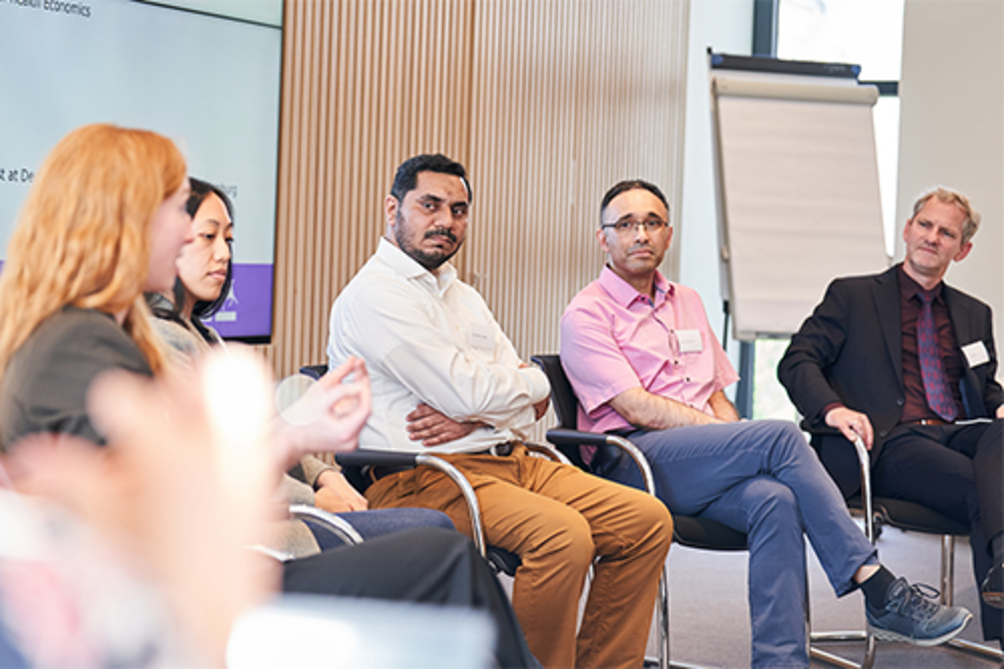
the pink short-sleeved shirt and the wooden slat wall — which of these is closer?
the pink short-sleeved shirt

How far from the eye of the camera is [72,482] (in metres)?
1.21

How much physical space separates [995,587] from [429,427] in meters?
1.63

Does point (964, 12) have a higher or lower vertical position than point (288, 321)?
higher

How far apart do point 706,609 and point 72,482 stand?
9.78 feet

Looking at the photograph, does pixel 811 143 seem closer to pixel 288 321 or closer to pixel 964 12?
pixel 964 12

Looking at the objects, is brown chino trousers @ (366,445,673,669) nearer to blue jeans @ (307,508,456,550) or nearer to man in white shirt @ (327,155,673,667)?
man in white shirt @ (327,155,673,667)

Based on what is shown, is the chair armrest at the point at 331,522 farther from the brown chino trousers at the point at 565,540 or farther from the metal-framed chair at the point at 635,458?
the metal-framed chair at the point at 635,458

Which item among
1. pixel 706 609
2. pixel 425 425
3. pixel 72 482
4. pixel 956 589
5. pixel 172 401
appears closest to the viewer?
pixel 72 482

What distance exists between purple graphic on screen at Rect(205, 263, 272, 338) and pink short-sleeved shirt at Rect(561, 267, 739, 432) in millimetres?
1332

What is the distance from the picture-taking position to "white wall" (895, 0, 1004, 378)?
5211 millimetres

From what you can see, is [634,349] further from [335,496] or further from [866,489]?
[335,496]

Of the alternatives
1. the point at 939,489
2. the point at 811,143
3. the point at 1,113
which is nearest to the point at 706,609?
the point at 939,489

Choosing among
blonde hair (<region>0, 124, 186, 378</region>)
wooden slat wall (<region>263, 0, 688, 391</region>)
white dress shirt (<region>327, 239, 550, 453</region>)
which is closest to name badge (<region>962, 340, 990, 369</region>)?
white dress shirt (<region>327, 239, 550, 453</region>)

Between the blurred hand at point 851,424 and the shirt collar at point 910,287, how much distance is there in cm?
65
